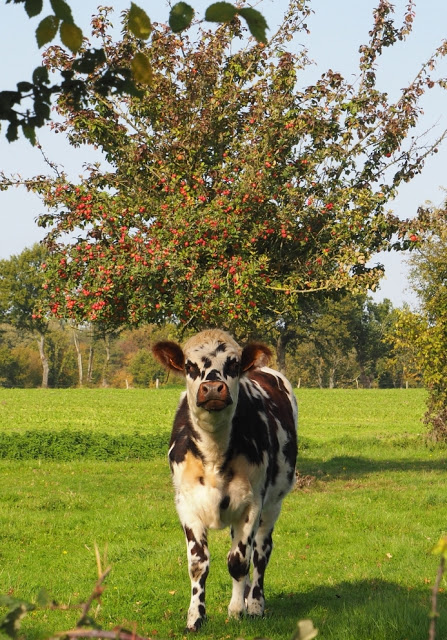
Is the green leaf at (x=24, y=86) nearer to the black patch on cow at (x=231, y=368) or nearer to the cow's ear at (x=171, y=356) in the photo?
the black patch on cow at (x=231, y=368)

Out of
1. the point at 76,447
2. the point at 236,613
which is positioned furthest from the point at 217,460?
the point at 76,447

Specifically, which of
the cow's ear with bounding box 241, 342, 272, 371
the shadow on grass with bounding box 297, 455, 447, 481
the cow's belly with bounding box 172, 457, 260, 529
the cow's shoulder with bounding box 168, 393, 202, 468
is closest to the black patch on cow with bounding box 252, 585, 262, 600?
the cow's belly with bounding box 172, 457, 260, 529

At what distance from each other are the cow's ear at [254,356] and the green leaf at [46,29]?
5.68 m

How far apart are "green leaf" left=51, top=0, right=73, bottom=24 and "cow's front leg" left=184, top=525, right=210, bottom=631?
19.4ft

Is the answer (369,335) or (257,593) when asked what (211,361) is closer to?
(257,593)

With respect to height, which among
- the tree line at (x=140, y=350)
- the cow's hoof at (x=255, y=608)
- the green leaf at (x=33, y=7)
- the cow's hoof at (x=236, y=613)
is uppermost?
the tree line at (x=140, y=350)

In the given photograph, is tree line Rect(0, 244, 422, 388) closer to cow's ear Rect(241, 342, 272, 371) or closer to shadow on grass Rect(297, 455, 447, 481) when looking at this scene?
shadow on grass Rect(297, 455, 447, 481)

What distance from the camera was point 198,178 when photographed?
702 inches

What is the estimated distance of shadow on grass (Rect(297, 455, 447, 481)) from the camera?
22.4 metres

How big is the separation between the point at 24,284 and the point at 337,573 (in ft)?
310

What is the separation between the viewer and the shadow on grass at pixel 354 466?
22.4 m

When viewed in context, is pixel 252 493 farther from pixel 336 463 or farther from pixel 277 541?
pixel 336 463

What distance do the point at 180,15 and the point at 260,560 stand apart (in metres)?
7.32

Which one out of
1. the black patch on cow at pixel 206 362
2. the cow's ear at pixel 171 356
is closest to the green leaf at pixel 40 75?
the black patch on cow at pixel 206 362
